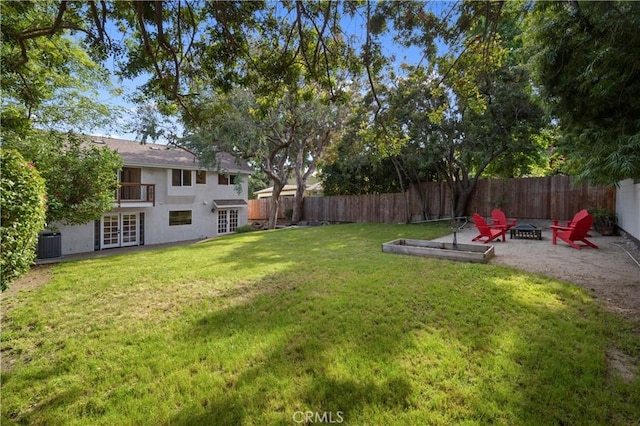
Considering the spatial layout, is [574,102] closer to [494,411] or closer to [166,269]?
[494,411]

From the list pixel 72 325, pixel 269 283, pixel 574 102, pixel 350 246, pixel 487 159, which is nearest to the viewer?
pixel 72 325

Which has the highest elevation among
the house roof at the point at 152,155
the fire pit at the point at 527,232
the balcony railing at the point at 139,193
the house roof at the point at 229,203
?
the house roof at the point at 152,155

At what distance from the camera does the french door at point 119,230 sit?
14.5 m

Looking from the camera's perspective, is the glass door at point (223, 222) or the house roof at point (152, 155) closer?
the house roof at point (152, 155)

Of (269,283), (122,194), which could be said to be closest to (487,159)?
(269,283)

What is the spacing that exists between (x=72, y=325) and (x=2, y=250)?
5.63 ft

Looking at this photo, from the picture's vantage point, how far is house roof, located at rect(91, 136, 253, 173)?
15.5 metres

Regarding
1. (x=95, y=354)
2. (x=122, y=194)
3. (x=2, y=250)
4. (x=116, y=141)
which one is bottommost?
(x=95, y=354)

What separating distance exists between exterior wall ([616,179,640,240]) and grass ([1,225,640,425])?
4.36m

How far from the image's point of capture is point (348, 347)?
10.4ft

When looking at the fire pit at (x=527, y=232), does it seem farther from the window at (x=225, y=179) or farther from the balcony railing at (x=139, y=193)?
the balcony railing at (x=139, y=193)

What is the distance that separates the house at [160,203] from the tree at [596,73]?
593 inches

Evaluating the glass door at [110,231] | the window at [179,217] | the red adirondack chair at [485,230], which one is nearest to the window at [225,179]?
the window at [179,217]

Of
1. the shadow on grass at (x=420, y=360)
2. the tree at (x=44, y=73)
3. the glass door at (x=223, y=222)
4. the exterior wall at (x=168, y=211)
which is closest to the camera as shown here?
the shadow on grass at (x=420, y=360)
